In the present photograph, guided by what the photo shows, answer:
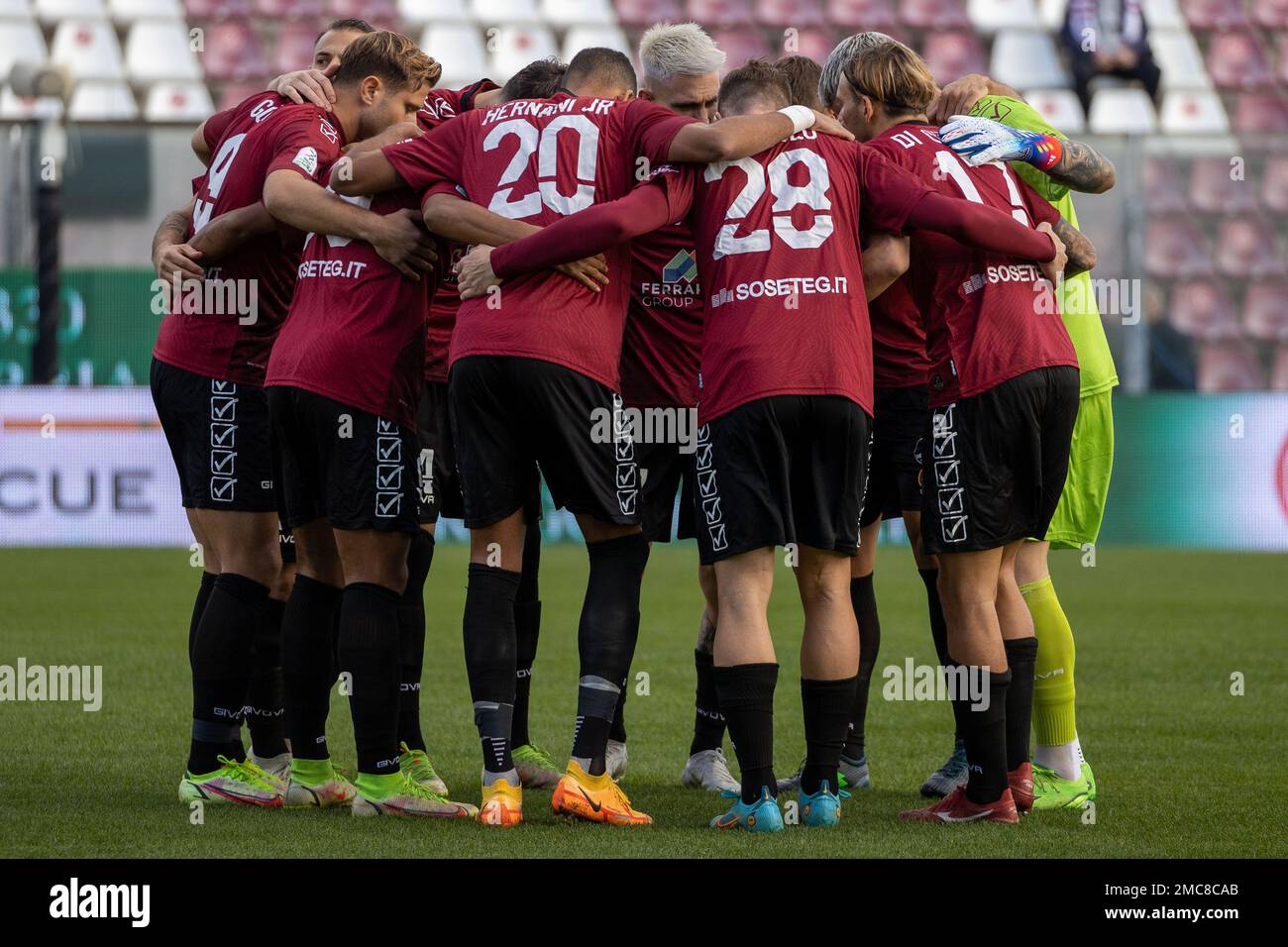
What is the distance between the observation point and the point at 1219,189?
17031 mm

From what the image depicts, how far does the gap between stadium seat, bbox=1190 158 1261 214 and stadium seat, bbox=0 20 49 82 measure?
40.1 ft

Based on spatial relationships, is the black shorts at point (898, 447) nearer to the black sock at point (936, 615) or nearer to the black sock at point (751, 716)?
the black sock at point (936, 615)

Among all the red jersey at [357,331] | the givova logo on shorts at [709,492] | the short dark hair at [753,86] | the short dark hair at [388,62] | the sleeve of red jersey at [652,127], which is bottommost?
the givova logo on shorts at [709,492]

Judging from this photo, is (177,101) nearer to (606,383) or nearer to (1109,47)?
(1109,47)

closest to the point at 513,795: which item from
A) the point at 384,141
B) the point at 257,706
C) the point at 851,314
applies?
the point at 257,706

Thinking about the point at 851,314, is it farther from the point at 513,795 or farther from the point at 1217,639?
the point at 1217,639

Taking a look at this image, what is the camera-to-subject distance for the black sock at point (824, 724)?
447cm

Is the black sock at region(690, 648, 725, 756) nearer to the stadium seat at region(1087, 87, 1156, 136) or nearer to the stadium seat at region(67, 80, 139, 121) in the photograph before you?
the stadium seat at region(67, 80, 139, 121)

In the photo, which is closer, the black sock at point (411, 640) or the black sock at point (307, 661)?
the black sock at point (307, 661)

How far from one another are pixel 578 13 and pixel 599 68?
15.0 metres

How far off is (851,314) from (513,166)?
100 cm

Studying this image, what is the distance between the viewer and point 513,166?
4.56 metres

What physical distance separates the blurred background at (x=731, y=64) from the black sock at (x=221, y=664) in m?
7.47

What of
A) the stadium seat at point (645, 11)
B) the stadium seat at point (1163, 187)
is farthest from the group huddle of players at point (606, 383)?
the stadium seat at point (645, 11)
